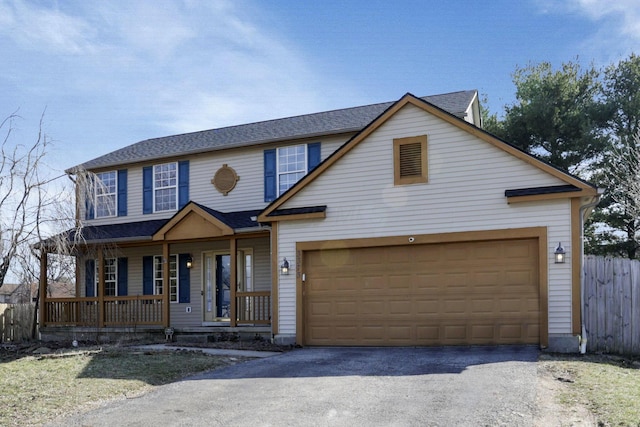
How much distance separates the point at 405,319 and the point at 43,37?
1092 cm

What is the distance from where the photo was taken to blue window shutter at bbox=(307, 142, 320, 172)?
54.9 ft

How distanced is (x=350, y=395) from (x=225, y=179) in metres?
11.1

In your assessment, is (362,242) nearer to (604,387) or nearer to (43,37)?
(604,387)

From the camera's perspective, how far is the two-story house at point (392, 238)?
37.8ft

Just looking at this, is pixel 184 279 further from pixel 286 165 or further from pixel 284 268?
pixel 284 268

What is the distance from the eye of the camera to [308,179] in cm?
1350

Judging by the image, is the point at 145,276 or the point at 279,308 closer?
the point at 279,308

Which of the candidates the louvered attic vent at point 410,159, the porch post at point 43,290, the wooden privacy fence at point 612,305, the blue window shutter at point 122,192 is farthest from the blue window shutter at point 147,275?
the wooden privacy fence at point 612,305

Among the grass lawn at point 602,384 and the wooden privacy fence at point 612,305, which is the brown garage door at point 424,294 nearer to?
the wooden privacy fence at point 612,305

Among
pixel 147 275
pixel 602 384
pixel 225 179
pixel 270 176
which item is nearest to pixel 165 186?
pixel 225 179

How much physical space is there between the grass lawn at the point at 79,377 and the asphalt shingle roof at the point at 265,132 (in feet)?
21.7

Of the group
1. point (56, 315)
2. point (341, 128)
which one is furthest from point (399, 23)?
point (56, 315)

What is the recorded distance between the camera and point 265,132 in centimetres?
1811

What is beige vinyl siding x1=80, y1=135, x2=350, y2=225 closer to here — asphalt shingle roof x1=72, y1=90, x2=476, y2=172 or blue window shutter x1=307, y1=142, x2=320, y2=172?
blue window shutter x1=307, y1=142, x2=320, y2=172
